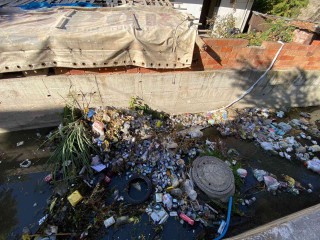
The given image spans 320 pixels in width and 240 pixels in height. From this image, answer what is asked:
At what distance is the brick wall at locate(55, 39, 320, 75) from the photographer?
356 centimetres

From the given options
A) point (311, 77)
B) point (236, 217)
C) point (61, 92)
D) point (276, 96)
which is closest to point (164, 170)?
point (236, 217)

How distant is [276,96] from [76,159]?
16.6 ft

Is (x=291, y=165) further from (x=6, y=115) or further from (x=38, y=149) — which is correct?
(x=6, y=115)

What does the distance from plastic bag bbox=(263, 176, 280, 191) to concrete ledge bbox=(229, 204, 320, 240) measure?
5.10 feet

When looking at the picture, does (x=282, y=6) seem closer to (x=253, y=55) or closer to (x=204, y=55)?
(x=253, y=55)

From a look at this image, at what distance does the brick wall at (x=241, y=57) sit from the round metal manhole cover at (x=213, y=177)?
6.27ft

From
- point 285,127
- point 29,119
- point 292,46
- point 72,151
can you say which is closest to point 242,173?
point 285,127

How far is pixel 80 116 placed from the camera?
4.02 meters

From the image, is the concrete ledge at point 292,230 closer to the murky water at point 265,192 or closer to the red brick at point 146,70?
the murky water at point 265,192

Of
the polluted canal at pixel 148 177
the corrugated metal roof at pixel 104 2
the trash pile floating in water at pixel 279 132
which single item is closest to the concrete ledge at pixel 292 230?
the polluted canal at pixel 148 177

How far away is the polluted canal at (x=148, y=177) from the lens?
9.39 feet

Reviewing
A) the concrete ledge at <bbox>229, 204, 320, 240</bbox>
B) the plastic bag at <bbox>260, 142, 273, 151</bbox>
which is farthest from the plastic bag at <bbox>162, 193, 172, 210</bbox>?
the plastic bag at <bbox>260, 142, 273, 151</bbox>

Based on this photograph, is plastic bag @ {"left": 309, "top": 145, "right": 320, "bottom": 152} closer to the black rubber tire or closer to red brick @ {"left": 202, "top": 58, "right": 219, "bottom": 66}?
red brick @ {"left": 202, "top": 58, "right": 219, "bottom": 66}

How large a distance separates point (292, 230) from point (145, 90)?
3179 millimetres
